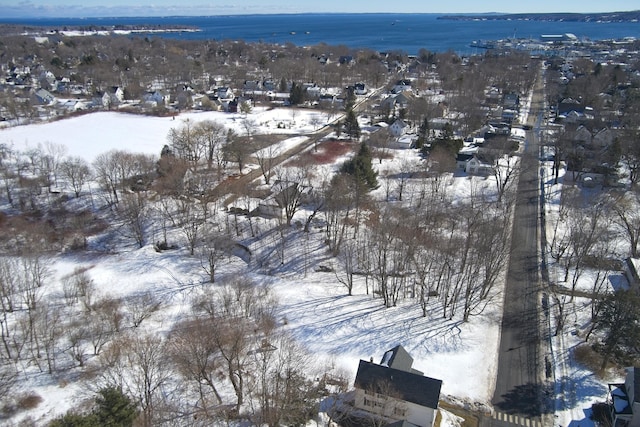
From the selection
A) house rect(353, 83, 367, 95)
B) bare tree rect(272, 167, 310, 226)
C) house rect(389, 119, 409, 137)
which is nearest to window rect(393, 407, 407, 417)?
bare tree rect(272, 167, 310, 226)

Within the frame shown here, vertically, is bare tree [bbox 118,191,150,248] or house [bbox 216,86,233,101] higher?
house [bbox 216,86,233,101]

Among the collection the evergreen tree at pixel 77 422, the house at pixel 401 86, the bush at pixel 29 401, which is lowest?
the bush at pixel 29 401

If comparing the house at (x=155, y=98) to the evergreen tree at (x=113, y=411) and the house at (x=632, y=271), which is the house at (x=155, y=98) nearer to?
the evergreen tree at (x=113, y=411)

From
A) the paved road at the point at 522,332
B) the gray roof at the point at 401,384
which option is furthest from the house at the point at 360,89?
the gray roof at the point at 401,384

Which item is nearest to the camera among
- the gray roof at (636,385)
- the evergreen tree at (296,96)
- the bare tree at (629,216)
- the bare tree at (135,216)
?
the gray roof at (636,385)

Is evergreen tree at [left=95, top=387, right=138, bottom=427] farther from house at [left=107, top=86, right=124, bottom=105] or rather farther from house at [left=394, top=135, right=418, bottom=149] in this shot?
house at [left=107, top=86, right=124, bottom=105]

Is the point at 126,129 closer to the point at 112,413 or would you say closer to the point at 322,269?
the point at 322,269

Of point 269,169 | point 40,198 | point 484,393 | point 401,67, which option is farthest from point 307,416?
point 401,67

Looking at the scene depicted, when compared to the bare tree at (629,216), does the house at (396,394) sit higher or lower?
lower
